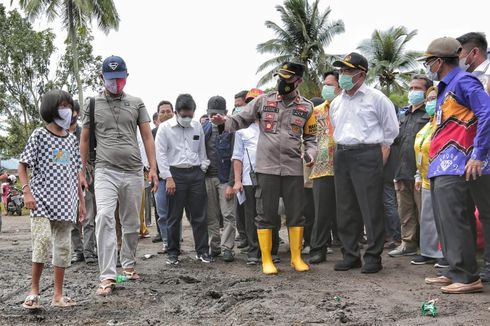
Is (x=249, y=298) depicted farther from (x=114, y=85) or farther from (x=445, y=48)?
(x=445, y=48)

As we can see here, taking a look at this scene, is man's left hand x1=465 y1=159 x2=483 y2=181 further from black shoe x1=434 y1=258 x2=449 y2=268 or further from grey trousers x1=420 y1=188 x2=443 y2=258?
grey trousers x1=420 y1=188 x2=443 y2=258

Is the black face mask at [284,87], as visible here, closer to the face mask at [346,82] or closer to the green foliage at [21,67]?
the face mask at [346,82]

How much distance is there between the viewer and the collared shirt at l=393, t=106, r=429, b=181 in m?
6.90

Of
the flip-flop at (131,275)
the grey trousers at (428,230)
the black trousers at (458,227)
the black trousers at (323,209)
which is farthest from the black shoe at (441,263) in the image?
the flip-flop at (131,275)

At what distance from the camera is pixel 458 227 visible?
15.1 ft

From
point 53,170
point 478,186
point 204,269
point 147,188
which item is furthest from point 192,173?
point 147,188

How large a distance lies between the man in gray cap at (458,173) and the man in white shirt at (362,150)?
3.38 ft

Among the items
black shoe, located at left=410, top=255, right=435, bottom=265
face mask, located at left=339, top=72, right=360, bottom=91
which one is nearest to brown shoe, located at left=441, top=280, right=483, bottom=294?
black shoe, located at left=410, top=255, right=435, bottom=265

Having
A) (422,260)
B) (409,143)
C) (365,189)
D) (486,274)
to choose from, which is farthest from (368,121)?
(486,274)

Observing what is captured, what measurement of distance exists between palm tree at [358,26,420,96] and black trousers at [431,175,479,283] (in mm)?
35629

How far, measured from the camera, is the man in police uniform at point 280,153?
6059 mm

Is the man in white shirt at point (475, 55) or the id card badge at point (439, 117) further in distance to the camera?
the man in white shirt at point (475, 55)

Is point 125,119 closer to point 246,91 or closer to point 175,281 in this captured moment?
point 175,281

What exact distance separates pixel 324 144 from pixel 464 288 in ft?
8.69
